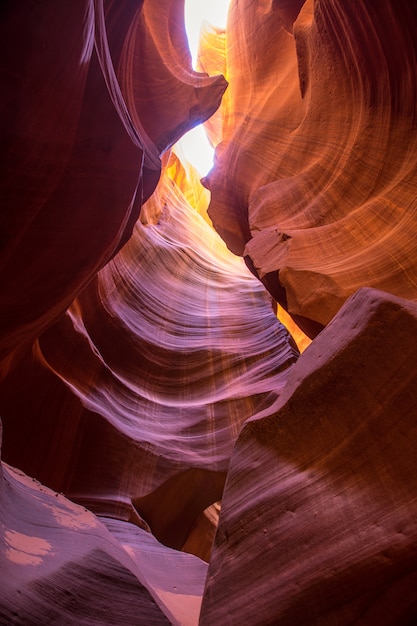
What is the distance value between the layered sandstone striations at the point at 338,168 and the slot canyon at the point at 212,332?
3cm

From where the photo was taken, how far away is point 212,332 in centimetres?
881

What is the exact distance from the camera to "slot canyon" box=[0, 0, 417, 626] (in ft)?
6.67

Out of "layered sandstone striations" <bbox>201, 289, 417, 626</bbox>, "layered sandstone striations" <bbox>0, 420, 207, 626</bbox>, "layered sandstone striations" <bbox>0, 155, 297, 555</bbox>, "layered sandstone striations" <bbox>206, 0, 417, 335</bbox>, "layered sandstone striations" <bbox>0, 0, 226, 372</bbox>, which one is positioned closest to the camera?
"layered sandstone striations" <bbox>201, 289, 417, 626</bbox>

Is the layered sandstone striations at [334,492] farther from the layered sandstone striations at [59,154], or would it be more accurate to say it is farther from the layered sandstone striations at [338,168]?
the layered sandstone striations at [59,154]

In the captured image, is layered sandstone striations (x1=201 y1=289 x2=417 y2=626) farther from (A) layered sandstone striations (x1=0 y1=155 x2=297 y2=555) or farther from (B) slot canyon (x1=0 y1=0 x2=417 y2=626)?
(A) layered sandstone striations (x1=0 y1=155 x2=297 y2=555)

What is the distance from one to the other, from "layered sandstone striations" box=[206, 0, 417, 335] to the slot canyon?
28mm

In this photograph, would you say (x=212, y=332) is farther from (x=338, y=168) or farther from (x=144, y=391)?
(x=338, y=168)

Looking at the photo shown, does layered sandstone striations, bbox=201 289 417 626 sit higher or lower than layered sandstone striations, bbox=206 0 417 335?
lower

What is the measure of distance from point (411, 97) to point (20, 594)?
5.24 m

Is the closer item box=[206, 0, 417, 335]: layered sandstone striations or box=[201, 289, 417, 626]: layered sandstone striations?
box=[201, 289, 417, 626]: layered sandstone striations

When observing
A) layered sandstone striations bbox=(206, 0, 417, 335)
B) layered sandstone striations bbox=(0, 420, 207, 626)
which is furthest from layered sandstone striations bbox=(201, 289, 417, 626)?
layered sandstone striations bbox=(206, 0, 417, 335)

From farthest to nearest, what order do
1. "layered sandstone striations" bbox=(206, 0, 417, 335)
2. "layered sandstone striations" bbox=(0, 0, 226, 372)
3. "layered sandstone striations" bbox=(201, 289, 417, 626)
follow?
"layered sandstone striations" bbox=(206, 0, 417, 335) → "layered sandstone striations" bbox=(0, 0, 226, 372) → "layered sandstone striations" bbox=(201, 289, 417, 626)

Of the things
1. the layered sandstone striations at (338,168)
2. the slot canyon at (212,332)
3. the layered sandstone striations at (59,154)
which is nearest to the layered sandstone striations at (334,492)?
the slot canyon at (212,332)

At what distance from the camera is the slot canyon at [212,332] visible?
203cm
